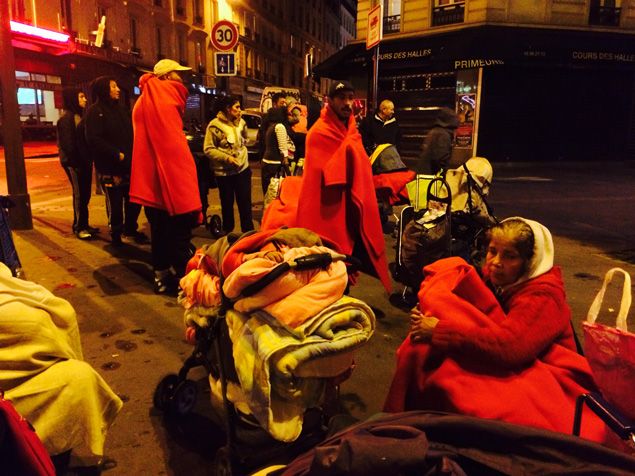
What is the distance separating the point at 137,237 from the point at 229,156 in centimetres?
181

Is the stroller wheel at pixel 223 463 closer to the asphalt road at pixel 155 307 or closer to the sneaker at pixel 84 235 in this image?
the asphalt road at pixel 155 307

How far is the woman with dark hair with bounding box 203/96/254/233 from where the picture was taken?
678cm

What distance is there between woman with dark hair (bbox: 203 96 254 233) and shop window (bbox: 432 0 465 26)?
1449cm

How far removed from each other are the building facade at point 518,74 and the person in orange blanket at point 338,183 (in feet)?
46.8

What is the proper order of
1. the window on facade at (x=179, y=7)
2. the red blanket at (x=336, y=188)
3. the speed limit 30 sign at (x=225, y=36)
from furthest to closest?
the window on facade at (x=179, y=7), the speed limit 30 sign at (x=225, y=36), the red blanket at (x=336, y=188)

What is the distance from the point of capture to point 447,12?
757 inches

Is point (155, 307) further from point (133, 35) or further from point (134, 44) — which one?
point (133, 35)

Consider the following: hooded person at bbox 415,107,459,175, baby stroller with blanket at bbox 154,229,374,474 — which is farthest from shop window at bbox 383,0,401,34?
baby stroller with blanket at bbox 154,229,374,474

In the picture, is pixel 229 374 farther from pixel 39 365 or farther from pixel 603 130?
pixel 603 130

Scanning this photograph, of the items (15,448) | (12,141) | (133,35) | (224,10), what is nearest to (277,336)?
(15,448)

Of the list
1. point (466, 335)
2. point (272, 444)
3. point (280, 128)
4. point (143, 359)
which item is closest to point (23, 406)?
point (272, 444)

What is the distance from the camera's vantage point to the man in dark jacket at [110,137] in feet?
20.7

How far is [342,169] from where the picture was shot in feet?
12.8

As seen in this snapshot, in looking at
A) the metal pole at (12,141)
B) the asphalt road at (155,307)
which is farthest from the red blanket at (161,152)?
the metal pole at (12,141)
